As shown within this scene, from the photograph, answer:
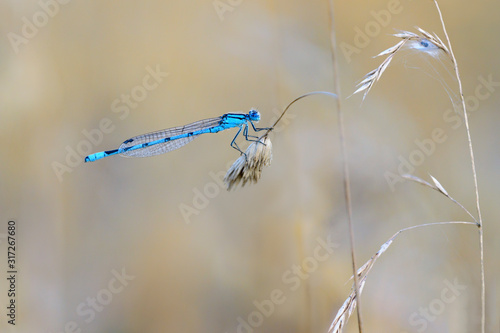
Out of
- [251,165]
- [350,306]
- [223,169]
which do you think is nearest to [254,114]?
[223,169]

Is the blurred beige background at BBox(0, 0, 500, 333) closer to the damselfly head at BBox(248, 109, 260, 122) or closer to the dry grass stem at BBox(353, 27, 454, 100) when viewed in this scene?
the damselfly head at BBox(248, 109, 260, 122)

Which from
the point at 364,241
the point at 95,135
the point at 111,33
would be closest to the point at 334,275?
the point at 364,241

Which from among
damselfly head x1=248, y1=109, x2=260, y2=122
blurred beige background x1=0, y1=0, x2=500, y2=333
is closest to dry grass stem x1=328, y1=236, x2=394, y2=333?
blurred beige background x1=0, y1=0, x2=500, y2=333

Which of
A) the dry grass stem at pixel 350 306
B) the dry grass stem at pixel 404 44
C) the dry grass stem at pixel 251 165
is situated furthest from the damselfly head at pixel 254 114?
the dry grass stem at pixel 350 306

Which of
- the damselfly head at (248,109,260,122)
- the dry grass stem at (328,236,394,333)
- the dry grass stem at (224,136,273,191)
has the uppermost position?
the damselfly head at (248,109,260,122)

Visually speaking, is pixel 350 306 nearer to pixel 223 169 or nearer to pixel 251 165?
pixel 251 165

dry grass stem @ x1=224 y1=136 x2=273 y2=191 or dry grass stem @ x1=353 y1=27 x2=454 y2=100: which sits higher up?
dry grass stem @ x1=353 y1=27 x2=454 y2=100

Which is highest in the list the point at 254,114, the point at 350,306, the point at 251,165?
the point at 254,114

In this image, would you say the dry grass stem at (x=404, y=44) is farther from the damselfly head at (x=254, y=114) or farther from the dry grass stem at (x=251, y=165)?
the damselfly head at (x=254, y=114)
